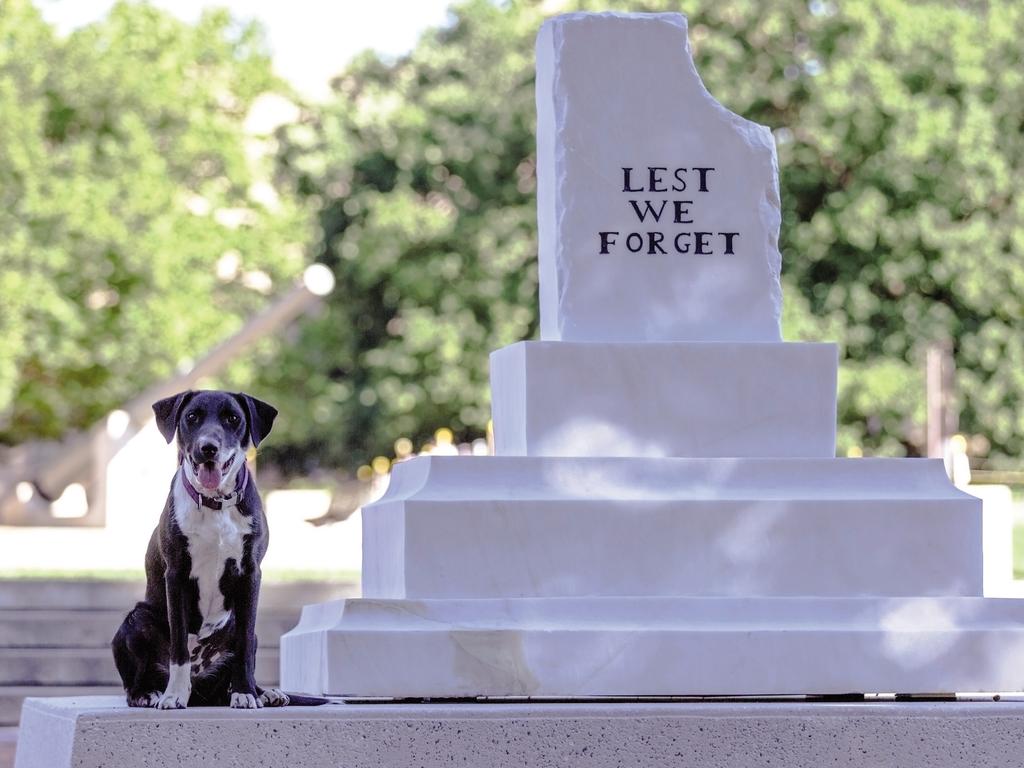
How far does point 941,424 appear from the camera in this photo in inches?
1271

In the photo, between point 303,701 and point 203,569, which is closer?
point 203,569

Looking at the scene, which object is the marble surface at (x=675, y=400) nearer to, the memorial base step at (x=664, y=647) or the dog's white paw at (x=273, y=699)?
the memorial base step at (x=664, y=647)

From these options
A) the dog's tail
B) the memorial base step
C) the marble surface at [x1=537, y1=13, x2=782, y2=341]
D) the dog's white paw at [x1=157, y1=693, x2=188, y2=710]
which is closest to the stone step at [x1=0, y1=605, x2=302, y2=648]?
the marble surface at [x1=537, y1=13, x2=782, y2=341]

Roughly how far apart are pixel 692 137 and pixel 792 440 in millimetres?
1293

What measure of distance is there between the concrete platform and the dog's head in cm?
85

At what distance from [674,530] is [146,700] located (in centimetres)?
205

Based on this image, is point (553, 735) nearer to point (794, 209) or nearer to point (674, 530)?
point (674, 530)

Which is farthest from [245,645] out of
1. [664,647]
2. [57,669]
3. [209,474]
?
[57,669]

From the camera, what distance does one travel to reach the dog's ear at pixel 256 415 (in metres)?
6.68

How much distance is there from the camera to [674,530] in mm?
7645

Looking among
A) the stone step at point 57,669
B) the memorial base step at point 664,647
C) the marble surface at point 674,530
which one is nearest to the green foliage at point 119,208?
the stone step at point 57,669

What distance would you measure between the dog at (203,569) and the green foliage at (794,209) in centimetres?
2979

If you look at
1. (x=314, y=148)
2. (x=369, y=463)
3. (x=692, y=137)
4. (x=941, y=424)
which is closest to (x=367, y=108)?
(x=314, y=148)

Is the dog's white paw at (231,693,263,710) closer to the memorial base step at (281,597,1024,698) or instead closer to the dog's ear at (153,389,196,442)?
the memorial base step at (281,597,1024,698)
